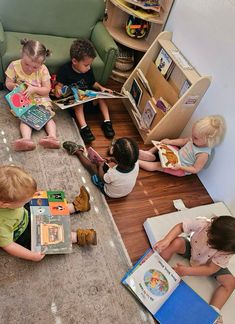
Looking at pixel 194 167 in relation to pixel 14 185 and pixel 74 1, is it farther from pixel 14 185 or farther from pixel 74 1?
Answer: pixel 74 1

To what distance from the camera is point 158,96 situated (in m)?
2.44

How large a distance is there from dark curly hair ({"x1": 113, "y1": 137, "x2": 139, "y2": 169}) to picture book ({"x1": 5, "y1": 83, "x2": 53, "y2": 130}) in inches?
27.2

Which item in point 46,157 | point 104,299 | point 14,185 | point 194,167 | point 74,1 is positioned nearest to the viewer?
point 14,185

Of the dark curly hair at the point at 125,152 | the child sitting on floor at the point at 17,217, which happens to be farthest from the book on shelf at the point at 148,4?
the child sitting on floor at the point at 17,217

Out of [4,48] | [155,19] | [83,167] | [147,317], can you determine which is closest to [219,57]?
[155,19]

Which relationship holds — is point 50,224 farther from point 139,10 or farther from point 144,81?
point 139,10

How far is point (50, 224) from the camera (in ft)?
5.17

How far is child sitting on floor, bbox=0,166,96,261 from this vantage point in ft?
3.90

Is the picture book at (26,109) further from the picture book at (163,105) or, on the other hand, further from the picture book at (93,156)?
the picture book at (163,105)

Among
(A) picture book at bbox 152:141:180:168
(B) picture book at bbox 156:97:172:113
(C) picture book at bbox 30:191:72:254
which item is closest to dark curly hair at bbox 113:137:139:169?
(C) picture book at bbox 30:191:72:254

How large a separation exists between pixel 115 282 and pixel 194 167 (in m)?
1.01

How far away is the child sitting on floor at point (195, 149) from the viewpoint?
2.05m

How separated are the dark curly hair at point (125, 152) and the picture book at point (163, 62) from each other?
0.99 meters

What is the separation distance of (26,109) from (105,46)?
0.84 metres
